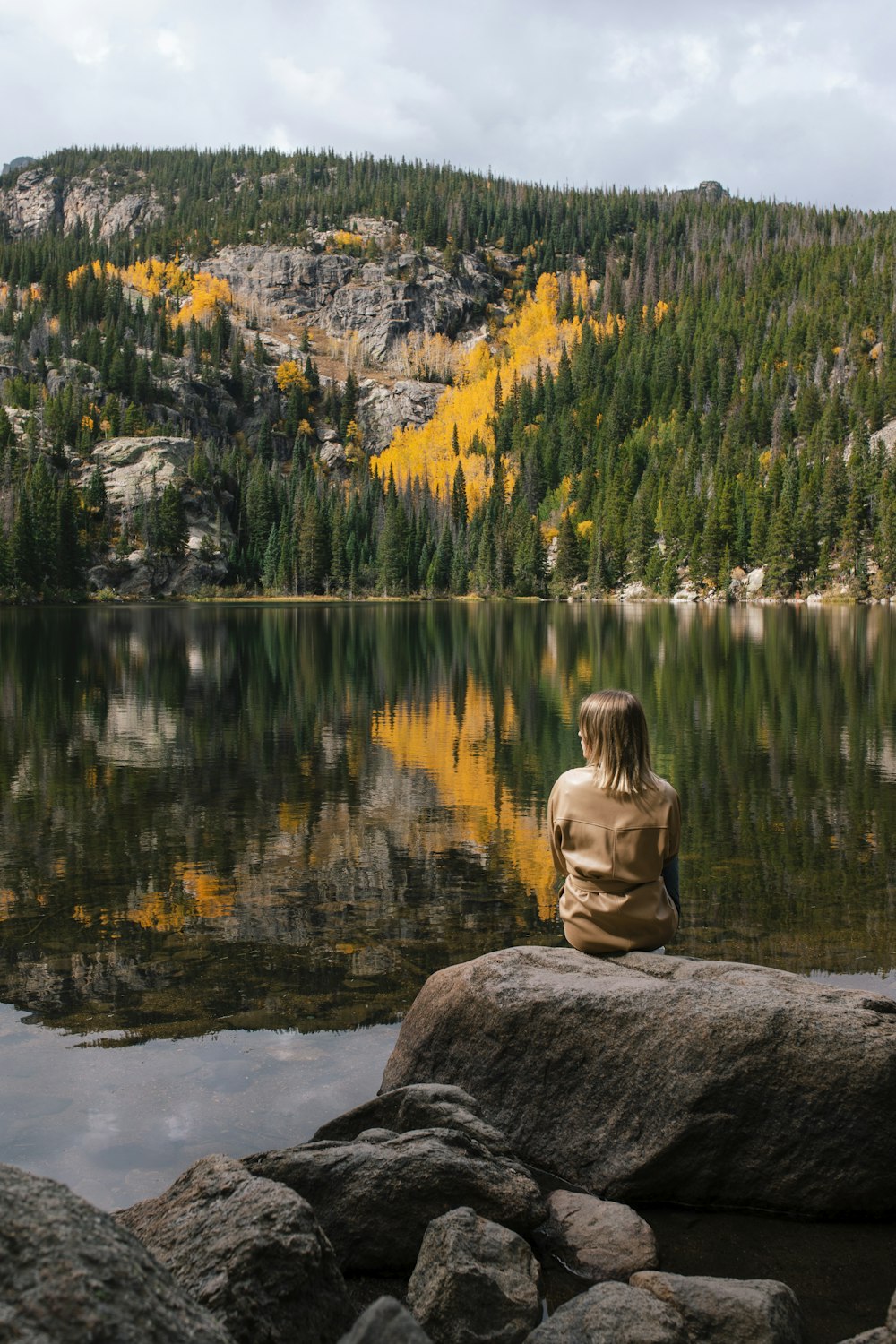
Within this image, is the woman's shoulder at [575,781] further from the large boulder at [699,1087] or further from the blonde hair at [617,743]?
the large boulder at [699,1087]

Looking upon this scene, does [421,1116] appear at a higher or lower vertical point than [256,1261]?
lower

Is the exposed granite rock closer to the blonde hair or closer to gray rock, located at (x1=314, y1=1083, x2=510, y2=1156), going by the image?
the blonde hair

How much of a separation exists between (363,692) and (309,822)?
595 inches

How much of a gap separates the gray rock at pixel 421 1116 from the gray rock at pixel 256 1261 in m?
1.30

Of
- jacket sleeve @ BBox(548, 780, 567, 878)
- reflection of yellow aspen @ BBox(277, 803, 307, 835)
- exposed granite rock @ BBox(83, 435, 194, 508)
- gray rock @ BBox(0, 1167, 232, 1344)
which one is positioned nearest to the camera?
gray rock @ BBox(0, 1167, 232, 1344)

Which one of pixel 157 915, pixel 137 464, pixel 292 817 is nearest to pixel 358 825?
pixel 292 817

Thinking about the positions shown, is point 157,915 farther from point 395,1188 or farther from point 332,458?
point 332,458

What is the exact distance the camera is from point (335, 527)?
15088 cm

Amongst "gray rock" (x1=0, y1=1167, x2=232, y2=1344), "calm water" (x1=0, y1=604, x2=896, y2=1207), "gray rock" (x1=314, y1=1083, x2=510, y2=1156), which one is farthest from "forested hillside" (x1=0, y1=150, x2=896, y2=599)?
"gray rock" (x1=0, y1=1167, x2=232, y2=1344)

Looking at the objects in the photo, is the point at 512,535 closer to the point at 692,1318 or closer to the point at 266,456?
the point at 266,456

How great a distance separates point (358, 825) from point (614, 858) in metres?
8.33

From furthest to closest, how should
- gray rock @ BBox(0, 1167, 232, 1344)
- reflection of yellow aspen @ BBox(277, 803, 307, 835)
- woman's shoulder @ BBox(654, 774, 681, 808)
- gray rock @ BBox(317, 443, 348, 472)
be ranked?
gray rock @ BBox(317, 443, 348, 472) → reflection of yellow aspen @ BBox(277, 803, 307, 835) → woman's shoulder @ BBox(654, 774, 681, 808) → gray rock @ BBox(0, 1167, 232, 1344)

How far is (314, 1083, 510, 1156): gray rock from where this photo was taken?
549cm

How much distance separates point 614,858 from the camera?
6.46 m
